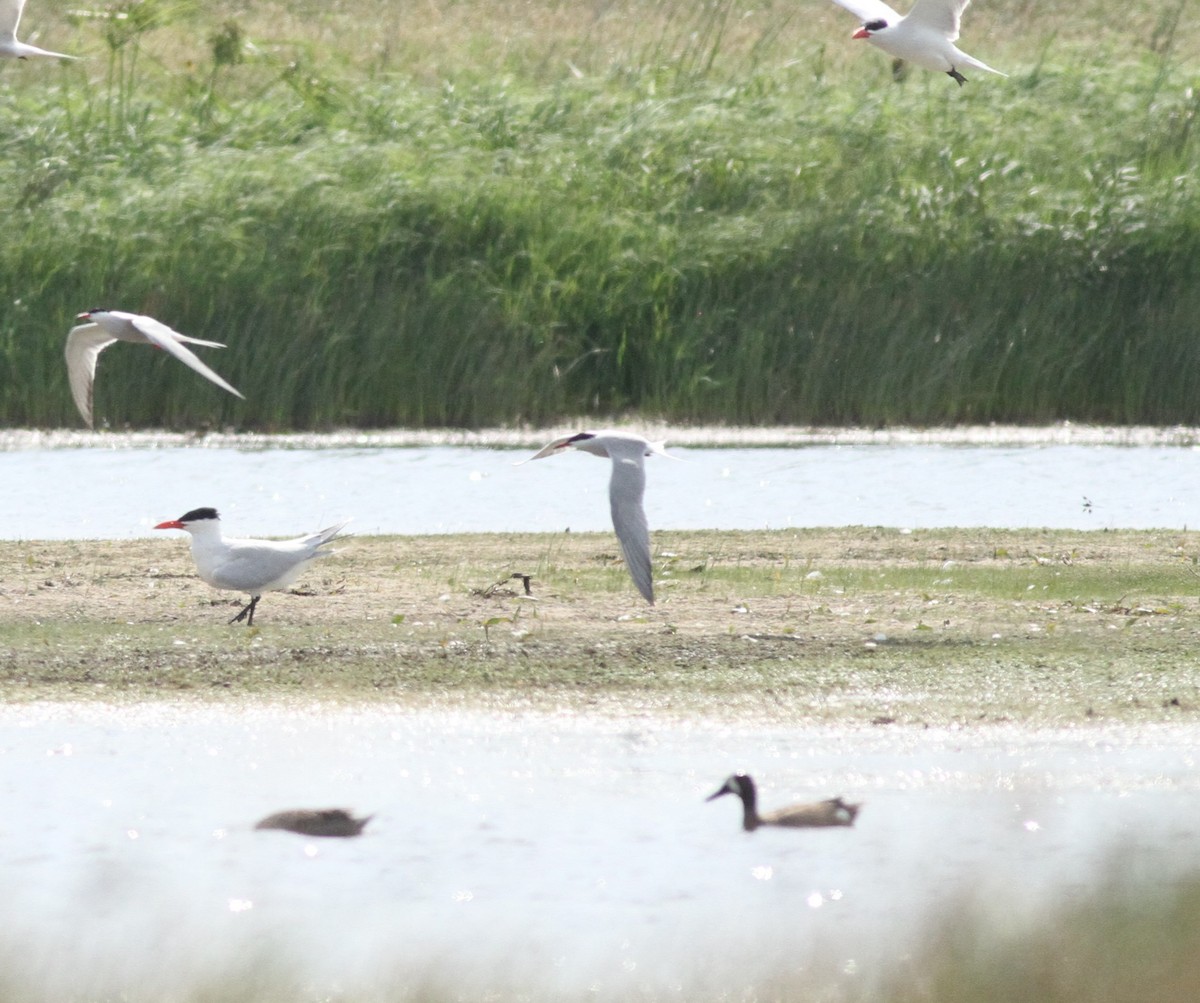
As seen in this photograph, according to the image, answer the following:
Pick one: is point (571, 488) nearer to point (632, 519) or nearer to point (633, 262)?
point (633, 262)

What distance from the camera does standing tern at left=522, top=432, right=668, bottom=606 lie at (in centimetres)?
973

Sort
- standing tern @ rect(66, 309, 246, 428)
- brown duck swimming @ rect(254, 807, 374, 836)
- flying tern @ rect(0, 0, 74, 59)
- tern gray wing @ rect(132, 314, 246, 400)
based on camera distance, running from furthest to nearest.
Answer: flying tern @ rect(0, 0, 74, 59)
standing tern @ rect(66, 309, 246, 428)
tern gray wing @ rect(132, 314, 246, 400)
brown duck swimming @ rect(254, 807, 374, 836)

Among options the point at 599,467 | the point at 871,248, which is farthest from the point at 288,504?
the point at 871,248

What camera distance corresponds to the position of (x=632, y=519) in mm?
10000

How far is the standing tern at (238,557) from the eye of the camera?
35.1 feet

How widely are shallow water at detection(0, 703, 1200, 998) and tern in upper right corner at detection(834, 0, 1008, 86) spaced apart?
5.78 metres

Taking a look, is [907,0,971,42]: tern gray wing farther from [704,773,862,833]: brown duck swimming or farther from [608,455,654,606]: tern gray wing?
[704,773,862,833]: brown duck swimming

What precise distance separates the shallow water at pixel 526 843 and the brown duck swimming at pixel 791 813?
0.05 meters

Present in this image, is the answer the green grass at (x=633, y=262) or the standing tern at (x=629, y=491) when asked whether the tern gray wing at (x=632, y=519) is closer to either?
the standing tern at (x=629, y=491)

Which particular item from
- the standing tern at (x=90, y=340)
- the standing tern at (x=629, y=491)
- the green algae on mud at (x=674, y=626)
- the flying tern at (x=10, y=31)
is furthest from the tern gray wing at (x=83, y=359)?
the standing tern at (x=629, y=491)

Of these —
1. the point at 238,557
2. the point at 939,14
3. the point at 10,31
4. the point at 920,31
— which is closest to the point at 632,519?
the point at 238,557

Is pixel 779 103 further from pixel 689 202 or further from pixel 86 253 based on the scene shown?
pixel 86 253

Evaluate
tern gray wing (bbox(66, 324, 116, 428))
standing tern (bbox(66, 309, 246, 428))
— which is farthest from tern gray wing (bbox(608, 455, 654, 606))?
tern gray wing (bbox(66, 324, 116, 428))

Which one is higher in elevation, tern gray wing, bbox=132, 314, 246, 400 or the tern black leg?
tern gray wing, bbox=132, 314, 246, 400
